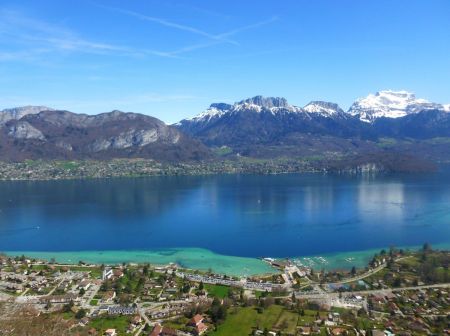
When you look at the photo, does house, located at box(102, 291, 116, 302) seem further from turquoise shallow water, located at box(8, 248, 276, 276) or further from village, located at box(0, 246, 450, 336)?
turquoise shallow water, located at box(8, 248, 276, 276)

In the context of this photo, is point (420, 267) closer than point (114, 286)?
No

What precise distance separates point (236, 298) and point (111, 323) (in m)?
6.59

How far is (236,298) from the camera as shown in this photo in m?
24.0

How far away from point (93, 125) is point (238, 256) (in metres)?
109

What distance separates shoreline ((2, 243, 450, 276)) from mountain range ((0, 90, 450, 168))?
81.3 metres

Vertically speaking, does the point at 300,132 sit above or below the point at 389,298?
above

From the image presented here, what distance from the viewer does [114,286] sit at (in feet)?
85.4

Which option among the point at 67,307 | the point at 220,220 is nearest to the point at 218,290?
the point at 67,307

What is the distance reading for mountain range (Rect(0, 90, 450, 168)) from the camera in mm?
119250

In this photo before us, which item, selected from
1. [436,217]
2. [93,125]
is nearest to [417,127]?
[93,125]

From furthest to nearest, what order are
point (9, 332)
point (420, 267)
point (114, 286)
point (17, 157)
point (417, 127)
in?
point (417, 127)
point (17, 157)
point (420, 267)
point (114, 286)
point (9, 332)

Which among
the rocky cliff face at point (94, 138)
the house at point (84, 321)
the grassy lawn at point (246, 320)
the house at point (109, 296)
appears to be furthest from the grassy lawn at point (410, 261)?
the rocky cliff face at point (94, 138)

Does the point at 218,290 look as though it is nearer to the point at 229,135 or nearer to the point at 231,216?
the point at 231,216

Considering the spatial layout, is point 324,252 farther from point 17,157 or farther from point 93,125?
point 93,125
